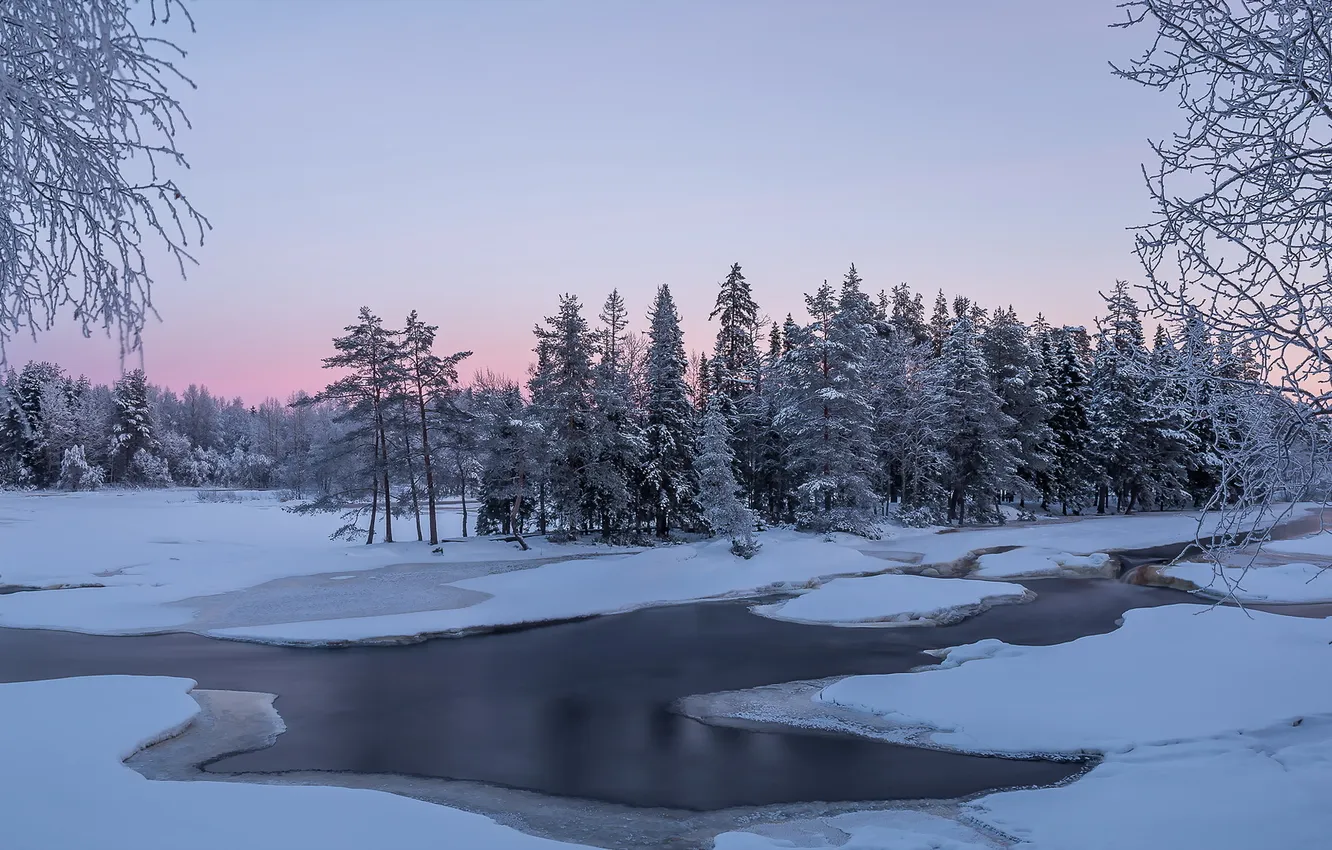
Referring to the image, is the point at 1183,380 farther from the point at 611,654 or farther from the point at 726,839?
the point at 611,654

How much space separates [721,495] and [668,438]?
1042 cm

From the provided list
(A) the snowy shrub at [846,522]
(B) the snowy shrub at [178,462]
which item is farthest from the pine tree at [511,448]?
(B) the snowy shrub at [178,462]

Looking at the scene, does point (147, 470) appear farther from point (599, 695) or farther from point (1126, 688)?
point (1126, 688)

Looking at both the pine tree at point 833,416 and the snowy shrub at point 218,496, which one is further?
the snowy shrub at point 218,496

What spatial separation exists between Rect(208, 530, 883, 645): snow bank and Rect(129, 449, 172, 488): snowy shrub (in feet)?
230

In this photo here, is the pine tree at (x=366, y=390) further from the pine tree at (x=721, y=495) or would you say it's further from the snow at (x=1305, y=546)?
the snow at (x=1305, y=546)

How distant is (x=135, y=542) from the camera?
1580 inches

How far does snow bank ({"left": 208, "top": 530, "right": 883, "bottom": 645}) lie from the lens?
23.7 m

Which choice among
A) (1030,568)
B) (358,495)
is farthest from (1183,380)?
(358,495)

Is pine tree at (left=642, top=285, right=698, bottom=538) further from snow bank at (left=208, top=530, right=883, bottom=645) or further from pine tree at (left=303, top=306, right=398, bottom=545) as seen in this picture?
pine tree at (left=303, top=306, right=398, bottom=545)

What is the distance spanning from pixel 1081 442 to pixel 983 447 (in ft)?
41.3

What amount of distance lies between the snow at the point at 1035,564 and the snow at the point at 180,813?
1142 inches

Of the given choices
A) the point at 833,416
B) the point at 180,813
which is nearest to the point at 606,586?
the point at 833,416

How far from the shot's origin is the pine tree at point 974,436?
1932 inches
